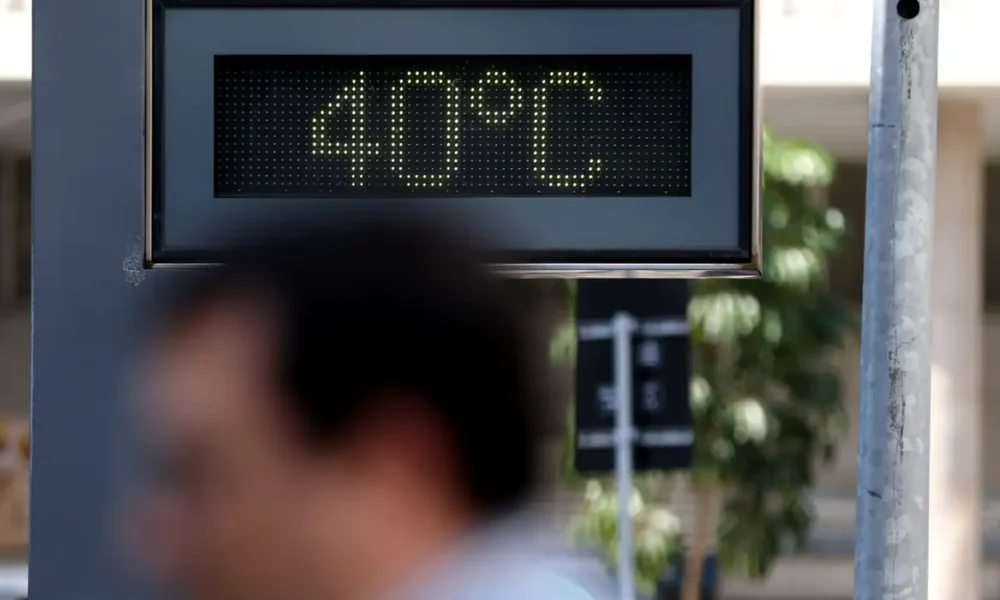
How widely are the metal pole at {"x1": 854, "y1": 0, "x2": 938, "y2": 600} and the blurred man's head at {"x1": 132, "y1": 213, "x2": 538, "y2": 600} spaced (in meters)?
1.00

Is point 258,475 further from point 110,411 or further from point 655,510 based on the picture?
point 655,510

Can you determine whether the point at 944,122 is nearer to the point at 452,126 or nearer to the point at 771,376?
the point at 771,376

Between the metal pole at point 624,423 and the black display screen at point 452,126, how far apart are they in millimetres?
3299

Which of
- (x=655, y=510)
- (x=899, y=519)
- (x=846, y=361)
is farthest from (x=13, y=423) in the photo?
(x=899, y=519)

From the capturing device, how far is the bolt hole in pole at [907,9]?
8.75ft

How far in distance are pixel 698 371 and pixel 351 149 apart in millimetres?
5192

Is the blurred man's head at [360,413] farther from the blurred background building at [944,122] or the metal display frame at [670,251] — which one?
the blurred background building at [944,122]

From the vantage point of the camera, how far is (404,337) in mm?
1951

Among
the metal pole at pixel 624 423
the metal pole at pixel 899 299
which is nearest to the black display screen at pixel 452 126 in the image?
the metal pole at pixel 899 299

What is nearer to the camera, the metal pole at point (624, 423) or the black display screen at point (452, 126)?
the black display screen at point (452, 126)

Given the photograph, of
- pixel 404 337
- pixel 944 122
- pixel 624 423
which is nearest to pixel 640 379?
pixel 624 423

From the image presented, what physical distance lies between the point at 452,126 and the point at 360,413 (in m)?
0.43

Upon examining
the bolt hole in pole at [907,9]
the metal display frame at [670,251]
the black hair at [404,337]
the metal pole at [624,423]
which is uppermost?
the bolt hole in pole at [907,9]

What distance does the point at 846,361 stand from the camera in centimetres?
1178
